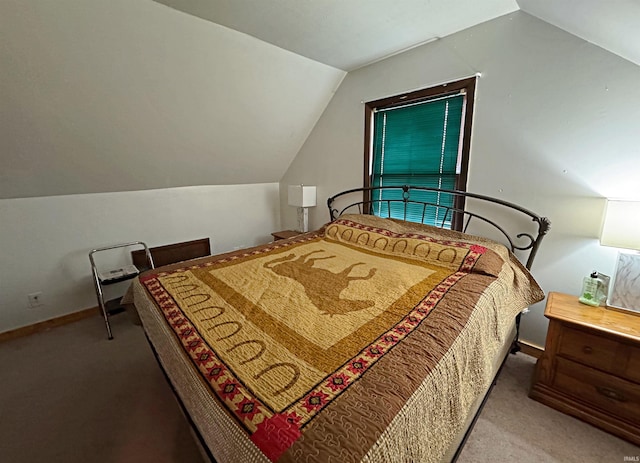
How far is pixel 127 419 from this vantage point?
156 cm

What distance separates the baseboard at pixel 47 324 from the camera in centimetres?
231

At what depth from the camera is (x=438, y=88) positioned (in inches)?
86.0

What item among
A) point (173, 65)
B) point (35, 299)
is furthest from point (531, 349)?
point (35, 299)

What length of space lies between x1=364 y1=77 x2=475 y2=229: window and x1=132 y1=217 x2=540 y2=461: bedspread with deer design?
1.48ft

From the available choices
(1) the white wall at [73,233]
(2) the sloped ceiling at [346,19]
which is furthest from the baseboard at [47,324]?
(2) the sloped ceiling at [346,19]

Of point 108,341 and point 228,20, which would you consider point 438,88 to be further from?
point 108,341

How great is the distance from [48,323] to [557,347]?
3959 millimetres

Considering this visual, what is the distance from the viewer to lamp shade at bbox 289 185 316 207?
3250mm

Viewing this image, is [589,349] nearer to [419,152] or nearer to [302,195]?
[419,152]

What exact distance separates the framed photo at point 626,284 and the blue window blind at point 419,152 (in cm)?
103

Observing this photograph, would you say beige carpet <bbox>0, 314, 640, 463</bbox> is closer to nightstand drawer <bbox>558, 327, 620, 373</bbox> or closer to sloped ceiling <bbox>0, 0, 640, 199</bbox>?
nightstand drawer <bbox>558, 327, 620, 373</bbox>

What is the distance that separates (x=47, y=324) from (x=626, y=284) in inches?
171

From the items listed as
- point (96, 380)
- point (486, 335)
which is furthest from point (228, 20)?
point (96, 380)

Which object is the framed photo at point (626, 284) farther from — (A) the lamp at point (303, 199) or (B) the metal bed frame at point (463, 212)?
(A) the lamp at point (303, 199)
